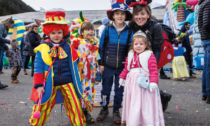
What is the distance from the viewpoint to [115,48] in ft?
9.57

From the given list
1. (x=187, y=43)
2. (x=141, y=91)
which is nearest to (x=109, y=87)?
(x=141, y=91)

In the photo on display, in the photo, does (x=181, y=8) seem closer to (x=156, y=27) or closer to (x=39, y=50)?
(x=156, y=27)

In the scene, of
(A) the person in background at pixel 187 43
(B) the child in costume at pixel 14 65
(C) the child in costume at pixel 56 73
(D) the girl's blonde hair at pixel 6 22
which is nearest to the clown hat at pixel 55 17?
(C) the child in costume at pixel 56 73

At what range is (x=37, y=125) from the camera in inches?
89.5

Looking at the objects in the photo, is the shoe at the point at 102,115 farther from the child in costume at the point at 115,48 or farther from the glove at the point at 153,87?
the glove at the point at 153,87

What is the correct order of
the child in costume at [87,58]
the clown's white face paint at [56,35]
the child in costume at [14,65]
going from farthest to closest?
the child in costume at [14,65] < the child in costume at [87,58] < the clown's white face paint at [56,35]

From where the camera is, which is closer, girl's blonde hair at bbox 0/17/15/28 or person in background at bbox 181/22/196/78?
girl's blonde hair at bbox 0/17/15/28

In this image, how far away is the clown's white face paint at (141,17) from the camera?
2.67m

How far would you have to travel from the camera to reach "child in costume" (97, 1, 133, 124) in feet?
9.54

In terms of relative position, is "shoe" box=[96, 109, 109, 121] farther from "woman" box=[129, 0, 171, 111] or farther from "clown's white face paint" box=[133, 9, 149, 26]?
"clown's white face paint" box=[133, 9, 149, 26]

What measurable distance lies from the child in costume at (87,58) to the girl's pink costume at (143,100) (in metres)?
0.85

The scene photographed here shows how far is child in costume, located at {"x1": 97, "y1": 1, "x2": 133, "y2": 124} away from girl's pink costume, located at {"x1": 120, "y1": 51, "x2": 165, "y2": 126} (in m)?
0.46

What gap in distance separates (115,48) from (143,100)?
96 centimetres

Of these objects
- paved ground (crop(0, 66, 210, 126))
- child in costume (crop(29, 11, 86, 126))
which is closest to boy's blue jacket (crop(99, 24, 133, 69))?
child in costume (crop(29, 11, 86, 126))
